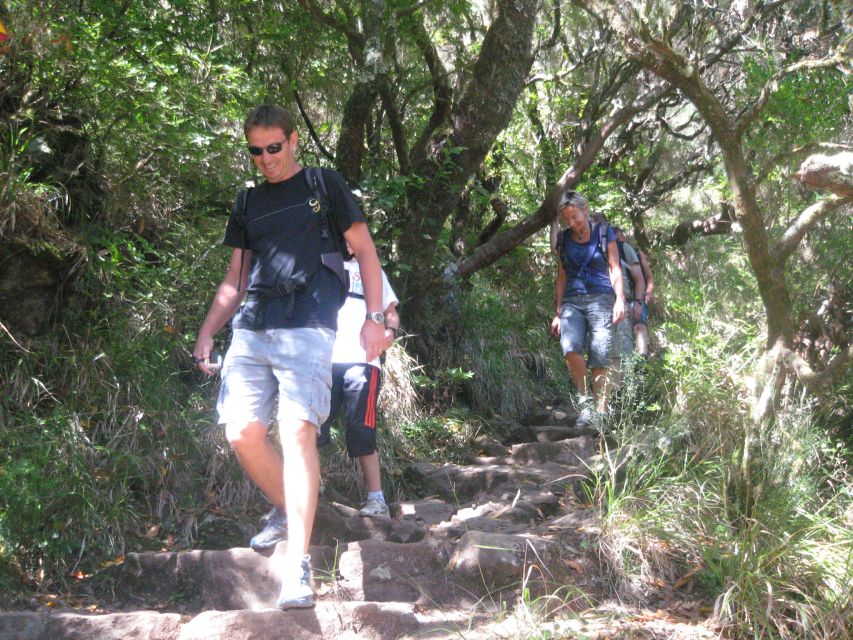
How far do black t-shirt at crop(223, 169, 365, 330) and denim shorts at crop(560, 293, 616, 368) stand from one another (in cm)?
315

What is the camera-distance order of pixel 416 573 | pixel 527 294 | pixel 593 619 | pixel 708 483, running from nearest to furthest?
1. pixel 593 619
2. pixel 416 573
3. pixel 708 483
4. pixel 527 294

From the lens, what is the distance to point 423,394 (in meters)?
7.80

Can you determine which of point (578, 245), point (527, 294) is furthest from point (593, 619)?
point (527, 294)

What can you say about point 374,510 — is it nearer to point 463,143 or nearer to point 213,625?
point 213,625

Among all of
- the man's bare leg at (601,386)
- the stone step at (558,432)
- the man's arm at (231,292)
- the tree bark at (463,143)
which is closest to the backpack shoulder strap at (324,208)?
the man's arm at (231,292)

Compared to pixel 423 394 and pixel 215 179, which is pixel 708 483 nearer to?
pixel 423 394

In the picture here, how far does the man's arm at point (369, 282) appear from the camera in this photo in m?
3.84

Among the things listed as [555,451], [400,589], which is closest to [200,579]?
[400,589]

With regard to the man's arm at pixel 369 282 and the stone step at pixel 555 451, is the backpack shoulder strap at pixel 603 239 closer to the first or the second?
the stone step at pixel 555 451

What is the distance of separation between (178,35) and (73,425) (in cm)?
317

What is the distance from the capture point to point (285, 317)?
12.3ft

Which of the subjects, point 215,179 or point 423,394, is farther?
point 423,394

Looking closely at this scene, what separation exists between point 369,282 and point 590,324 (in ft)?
10.7

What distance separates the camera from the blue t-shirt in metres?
6.75
